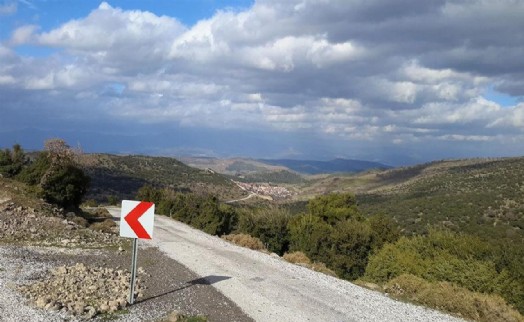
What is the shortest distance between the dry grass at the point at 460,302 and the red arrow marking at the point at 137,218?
28.3 feet

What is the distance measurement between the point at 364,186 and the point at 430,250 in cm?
12790

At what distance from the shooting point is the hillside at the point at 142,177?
88.8m

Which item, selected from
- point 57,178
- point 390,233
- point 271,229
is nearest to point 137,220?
point 271,229

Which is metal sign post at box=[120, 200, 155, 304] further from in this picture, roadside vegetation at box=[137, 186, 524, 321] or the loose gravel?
roadside vegetation at box=[137, 186, 524, 321]

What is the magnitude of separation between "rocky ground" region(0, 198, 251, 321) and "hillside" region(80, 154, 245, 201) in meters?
60.2

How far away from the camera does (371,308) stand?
11859mm

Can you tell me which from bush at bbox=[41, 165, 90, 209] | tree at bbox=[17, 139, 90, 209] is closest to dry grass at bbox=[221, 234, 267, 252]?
tree at bbox=[17, 139, 90, 209]

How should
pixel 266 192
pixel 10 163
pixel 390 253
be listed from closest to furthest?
pixel 390 253, pixel 10 163, pixel 266 192

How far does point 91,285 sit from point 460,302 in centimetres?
1026

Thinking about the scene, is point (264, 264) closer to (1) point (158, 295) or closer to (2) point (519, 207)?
(1) point (158, 295)

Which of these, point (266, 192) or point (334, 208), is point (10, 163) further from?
point (266, 192)

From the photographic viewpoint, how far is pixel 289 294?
12.4 metres

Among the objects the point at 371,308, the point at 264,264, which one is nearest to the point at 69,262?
the point at 264,264

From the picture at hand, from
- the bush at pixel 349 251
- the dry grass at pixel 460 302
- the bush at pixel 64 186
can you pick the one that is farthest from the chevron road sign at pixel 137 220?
the bush at pixel 64 186
